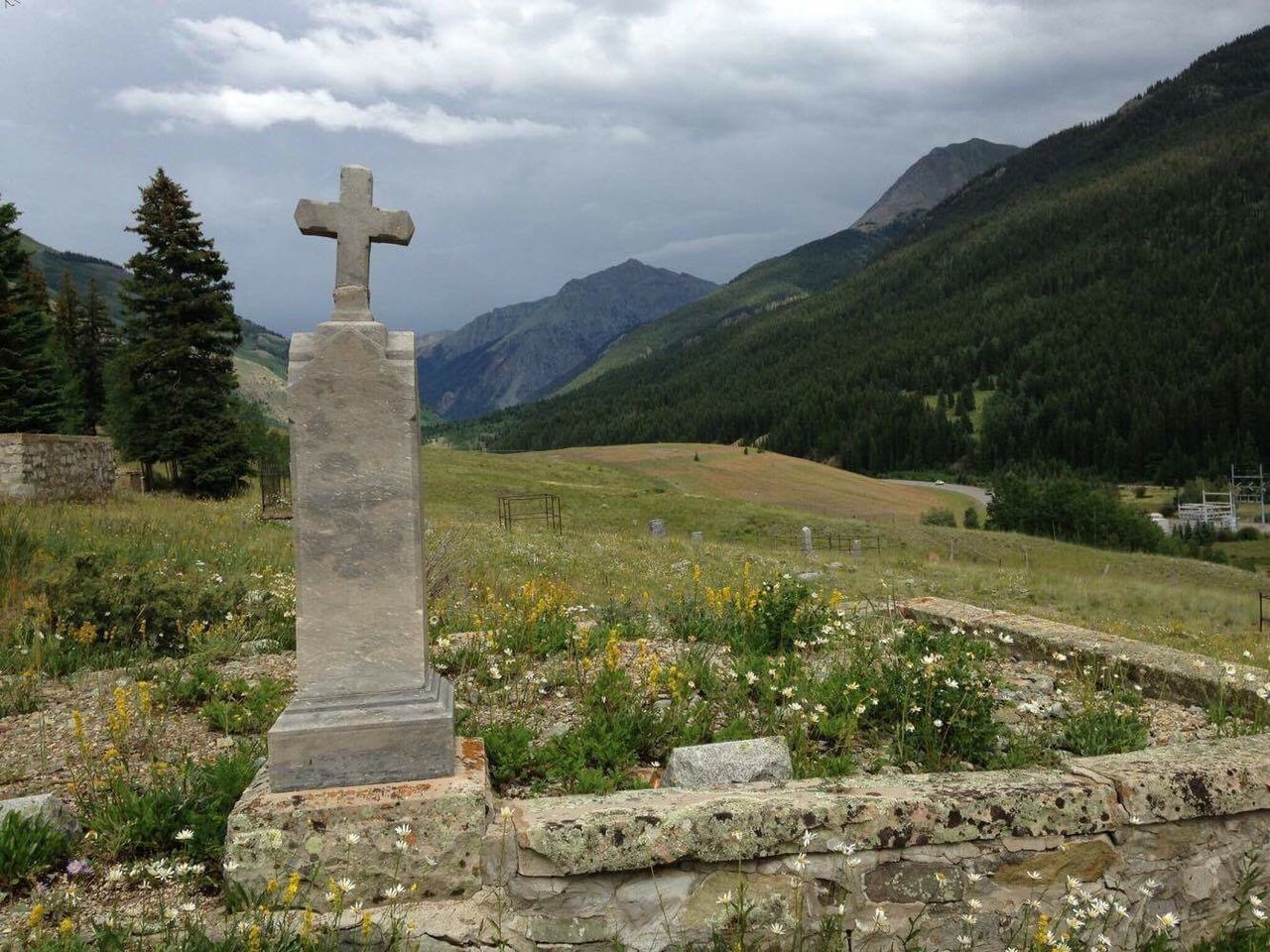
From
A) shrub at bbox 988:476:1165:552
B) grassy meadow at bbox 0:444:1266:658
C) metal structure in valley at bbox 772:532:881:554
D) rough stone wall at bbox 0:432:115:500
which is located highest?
rough stone wall at bbox 0:432:115:500

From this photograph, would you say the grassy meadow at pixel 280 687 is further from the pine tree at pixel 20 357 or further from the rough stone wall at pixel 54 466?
the pine tree at pixel 20 357

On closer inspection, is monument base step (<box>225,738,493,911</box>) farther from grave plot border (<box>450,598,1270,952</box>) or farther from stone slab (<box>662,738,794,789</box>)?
stone slab (<box>662,738,794,789</box>)

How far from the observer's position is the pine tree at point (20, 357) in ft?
105

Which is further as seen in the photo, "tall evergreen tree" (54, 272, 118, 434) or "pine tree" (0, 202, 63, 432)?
"tall evergreen tree" (54, 272, 118, 434)

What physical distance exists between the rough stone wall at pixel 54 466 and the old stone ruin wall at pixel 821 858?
1528cm

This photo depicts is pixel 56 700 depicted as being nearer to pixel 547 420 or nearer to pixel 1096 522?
pixel 1096 522

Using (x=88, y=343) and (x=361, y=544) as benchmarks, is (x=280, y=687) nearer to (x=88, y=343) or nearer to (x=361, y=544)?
(x=361, y=544)

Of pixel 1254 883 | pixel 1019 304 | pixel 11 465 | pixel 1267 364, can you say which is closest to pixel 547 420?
pixel 1019 304

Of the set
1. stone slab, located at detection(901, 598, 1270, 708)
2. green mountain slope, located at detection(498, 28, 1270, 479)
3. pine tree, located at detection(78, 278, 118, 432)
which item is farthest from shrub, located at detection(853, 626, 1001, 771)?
green mountain slope, located at detection(498, 28, 1270, 479)

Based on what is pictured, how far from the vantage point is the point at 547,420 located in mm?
196500

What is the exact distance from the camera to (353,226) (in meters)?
4.48

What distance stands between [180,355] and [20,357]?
31.3 feet

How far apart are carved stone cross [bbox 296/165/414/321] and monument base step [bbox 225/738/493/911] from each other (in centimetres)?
256

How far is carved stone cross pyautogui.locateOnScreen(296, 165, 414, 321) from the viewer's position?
4398 millimetres
